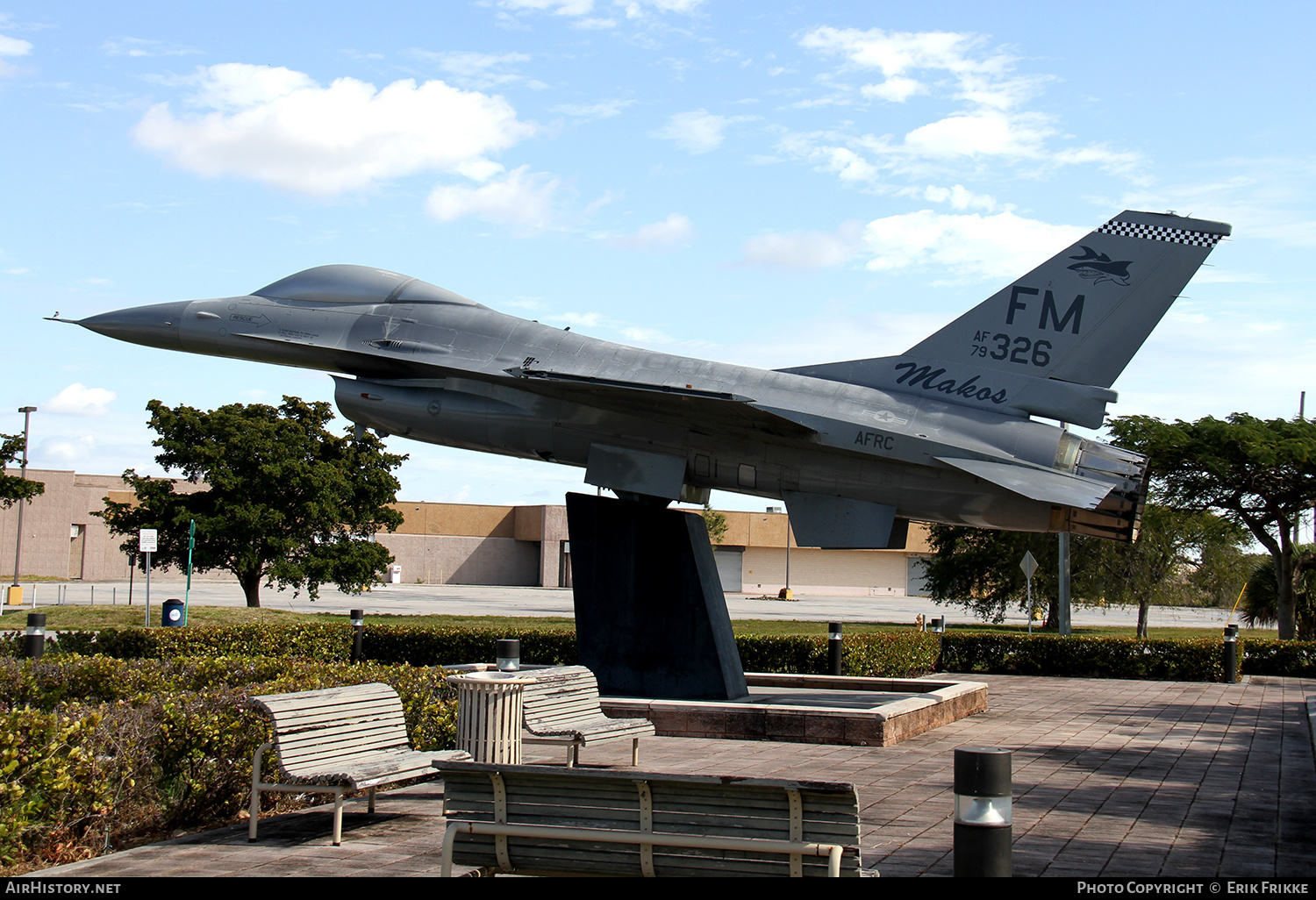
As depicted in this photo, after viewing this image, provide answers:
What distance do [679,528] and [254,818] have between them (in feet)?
23.2

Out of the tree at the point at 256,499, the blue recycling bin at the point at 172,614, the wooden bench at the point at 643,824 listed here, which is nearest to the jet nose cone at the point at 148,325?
the wooden bench at the point at 643,824

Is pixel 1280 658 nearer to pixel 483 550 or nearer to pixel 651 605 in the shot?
pixel 651 605

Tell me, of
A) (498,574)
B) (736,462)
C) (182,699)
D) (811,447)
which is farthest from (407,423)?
(498,574)

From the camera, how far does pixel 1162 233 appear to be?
39.0 feet

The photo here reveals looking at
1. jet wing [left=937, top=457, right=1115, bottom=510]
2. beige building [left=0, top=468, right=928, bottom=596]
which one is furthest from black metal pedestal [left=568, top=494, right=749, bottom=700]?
beige building [left=0, top=468, right=928, bottom=596]

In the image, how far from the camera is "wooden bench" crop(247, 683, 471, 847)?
673cm

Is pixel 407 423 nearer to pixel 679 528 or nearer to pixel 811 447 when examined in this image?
pixel 679 528

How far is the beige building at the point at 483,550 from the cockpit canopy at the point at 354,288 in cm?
3976

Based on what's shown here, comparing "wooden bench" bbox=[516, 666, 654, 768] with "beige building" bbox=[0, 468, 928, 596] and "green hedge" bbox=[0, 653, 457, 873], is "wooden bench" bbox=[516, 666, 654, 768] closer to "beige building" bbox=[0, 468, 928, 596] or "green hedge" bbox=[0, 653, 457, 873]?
"green hedge" bbox=[0, 653, 457, 873]

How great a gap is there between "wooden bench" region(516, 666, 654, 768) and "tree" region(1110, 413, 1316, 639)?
24.1 meters

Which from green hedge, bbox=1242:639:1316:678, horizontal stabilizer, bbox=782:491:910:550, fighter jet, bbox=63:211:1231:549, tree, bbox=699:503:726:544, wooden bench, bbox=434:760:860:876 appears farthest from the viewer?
tree, bbox=699:503:726:544

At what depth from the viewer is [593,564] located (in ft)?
43.7

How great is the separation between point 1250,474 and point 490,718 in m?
27.3

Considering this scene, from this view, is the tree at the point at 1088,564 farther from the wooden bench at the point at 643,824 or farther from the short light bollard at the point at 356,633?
the wooden bench at the point at 643,824
